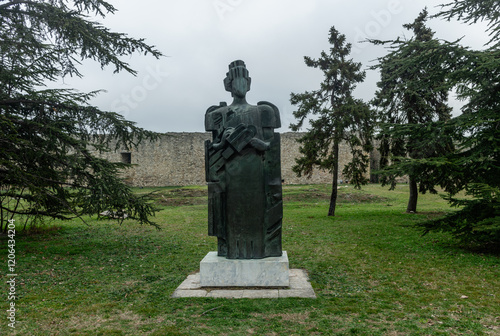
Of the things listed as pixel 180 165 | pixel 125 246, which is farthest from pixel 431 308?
pixel 180 165

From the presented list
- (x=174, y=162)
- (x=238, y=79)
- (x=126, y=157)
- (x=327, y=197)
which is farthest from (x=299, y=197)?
(x=126, y=157)

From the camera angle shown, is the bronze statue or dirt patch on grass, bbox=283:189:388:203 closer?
the bronze statue

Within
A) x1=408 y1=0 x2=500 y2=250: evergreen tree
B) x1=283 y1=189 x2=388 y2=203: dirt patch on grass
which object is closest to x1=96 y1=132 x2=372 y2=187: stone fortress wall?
x1=283 y1=189 x2=388 y2=203: dirt patch on grass

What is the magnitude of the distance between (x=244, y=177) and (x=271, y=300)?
4.97 ft

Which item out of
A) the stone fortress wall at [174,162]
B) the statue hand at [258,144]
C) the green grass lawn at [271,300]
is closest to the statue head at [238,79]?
the statue hand at [258,144]

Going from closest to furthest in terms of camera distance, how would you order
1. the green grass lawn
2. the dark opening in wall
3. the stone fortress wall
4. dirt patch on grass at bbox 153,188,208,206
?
the green grass lawn → dirt patch on grass at bbox 153,188,208,206 → the stone fortress wall → the dark opening in wall

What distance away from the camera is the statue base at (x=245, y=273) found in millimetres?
4496

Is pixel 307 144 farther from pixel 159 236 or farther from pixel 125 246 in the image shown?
pixel 125 246

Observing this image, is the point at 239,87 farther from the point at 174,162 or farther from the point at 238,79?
the point at 174,162

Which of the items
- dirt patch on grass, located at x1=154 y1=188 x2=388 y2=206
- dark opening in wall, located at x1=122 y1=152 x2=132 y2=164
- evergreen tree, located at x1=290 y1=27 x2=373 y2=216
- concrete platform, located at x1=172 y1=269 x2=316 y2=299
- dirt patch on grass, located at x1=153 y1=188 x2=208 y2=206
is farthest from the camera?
dark opening in wall, located at x1=122 y1=152 x2=132 y2=164

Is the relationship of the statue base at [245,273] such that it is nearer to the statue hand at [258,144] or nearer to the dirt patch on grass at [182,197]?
the statue hand at [258,144]

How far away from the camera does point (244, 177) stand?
4.58m

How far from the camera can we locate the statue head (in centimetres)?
478

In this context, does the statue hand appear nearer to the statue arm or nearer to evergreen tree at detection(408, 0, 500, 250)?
the statue arm
